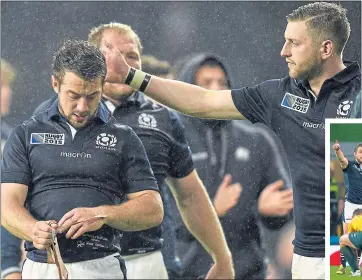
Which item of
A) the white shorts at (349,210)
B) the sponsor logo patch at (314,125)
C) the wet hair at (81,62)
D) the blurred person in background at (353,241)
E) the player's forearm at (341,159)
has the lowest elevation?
the blurred person in background at (353,241)

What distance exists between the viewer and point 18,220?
237 centimetres

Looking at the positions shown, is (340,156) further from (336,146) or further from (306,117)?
(306,117)

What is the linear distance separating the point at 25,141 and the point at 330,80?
3.15 ft

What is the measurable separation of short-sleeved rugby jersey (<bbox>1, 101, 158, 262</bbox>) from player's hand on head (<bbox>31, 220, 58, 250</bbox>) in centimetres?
5

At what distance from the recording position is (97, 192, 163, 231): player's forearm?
92.9 inches

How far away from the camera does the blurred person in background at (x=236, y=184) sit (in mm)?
2584

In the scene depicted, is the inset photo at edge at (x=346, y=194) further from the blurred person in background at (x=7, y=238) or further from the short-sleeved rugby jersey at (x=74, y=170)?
the blurred person in background at (x=7, y=238)

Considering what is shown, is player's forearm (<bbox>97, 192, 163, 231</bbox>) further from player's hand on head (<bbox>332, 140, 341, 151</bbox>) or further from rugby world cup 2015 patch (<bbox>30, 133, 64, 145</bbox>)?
player's hand on head (<bbox>332, 140, 341, 151</bbox>)

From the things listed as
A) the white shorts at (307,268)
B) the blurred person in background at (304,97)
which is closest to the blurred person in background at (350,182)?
the blurred person in background at (304,97)

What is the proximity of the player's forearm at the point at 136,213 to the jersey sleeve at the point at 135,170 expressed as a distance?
3cm

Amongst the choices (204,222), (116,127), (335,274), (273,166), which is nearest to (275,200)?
(273,166)

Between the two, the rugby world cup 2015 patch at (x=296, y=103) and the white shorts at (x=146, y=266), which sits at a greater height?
the rugby world cup 2015 patch at (x=296, y=103)

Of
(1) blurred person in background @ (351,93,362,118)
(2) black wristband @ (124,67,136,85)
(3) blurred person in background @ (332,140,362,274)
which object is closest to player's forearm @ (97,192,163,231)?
(2) black wristband @ (124,67,136,85)

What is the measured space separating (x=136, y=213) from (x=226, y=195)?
1.21ft
